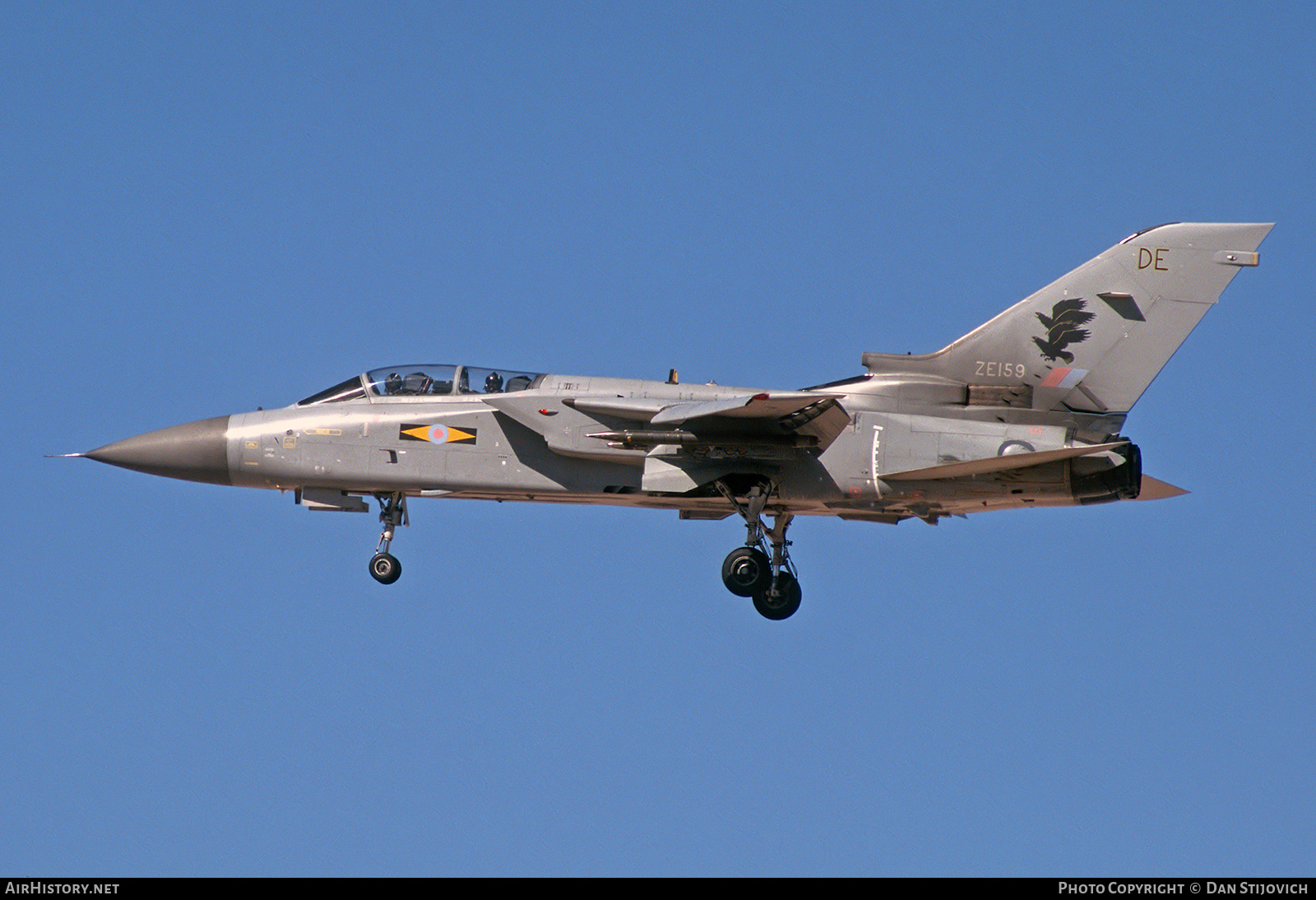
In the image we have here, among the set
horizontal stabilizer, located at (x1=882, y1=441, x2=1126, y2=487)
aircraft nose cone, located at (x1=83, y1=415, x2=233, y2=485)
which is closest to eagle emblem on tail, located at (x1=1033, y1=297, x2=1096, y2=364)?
horizontal stabilizer, located at (x1=882, y1=441, x2=1126, y2=487)

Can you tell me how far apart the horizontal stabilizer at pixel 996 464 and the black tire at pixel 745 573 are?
2.03 meters

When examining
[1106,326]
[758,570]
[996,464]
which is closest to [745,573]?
[758,570]

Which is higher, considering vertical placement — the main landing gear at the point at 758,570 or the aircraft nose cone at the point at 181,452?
the aircraft nose cone at the point at 181,452

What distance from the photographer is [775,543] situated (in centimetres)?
2144

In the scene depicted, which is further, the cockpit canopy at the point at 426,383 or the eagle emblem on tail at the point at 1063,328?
the cockpit canopy at the point at 426,383

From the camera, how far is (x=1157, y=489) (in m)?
21.7

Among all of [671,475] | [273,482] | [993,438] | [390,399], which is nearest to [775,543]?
[671,475]

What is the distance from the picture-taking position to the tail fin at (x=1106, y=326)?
20.3 meters

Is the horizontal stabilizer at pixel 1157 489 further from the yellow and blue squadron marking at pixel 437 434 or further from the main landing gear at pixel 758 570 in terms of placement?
the yellow and blue squadron marking at pixel 437 434

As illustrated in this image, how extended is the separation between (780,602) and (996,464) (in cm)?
343

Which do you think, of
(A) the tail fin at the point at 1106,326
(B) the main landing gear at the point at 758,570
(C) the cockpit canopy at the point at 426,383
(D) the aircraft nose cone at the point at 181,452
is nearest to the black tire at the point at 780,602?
(B) the main landing gear at the point at 758,570

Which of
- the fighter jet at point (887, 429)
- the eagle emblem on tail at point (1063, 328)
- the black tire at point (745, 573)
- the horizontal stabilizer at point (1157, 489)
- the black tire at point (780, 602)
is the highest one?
the eagle emblem on tail at point (1063, 328)
